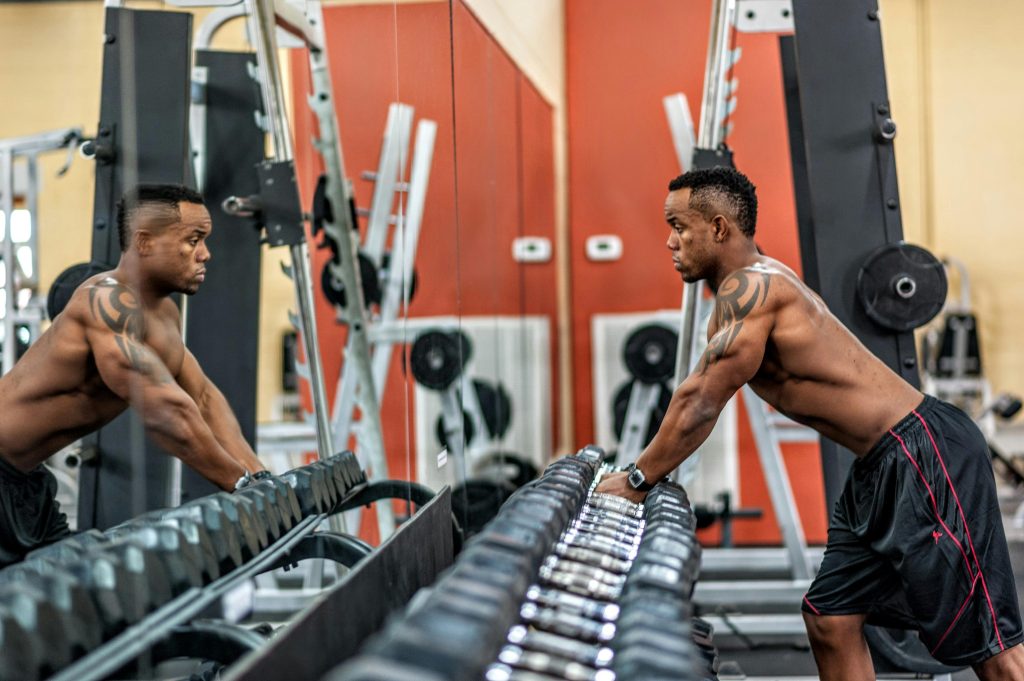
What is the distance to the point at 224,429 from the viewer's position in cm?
220

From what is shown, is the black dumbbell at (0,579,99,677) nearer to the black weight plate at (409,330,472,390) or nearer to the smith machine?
the smith machine

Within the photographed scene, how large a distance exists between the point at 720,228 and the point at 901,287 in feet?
2.02

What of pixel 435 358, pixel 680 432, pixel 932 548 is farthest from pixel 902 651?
pixel 435 358

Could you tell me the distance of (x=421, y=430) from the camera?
3.50m

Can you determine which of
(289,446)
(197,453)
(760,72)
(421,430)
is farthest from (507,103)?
(197,453)

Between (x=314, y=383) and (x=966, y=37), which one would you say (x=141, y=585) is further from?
(x=966, y=37)

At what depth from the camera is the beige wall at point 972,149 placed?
6.43 meters

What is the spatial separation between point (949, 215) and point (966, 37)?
1077 mm

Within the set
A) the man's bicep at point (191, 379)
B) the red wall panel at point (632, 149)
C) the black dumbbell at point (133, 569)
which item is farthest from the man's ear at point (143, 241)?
the red wall panel at point (632, 149)

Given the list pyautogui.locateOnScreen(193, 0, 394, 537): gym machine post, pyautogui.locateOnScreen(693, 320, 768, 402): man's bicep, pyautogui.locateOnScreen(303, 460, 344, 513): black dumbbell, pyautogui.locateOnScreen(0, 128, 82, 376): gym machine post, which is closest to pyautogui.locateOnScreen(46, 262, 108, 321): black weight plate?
pyautogui.locateOnScreen(0, 128, 82, 376): gym machine post

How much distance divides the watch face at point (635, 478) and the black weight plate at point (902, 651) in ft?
3.35

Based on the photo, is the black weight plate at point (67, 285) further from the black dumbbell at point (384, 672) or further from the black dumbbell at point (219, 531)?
the black dumbbell at point (384, 672)

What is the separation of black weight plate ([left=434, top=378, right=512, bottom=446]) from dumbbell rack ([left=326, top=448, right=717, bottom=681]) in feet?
8.22

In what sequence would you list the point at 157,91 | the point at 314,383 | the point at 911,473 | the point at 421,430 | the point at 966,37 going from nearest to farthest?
1. the point at 157,91
2. the point at 911,473
3. the point at 314,383
4. the point at 421,430
5. the point at 966,37
